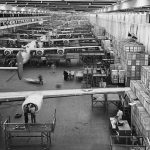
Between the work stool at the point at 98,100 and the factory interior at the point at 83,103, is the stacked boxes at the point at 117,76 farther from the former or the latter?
the work stool at the point at 98,100

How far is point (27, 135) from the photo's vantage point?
590 inches

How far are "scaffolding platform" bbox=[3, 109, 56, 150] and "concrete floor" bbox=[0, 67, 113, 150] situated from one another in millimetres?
279

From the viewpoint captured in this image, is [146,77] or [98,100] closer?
[146,77]

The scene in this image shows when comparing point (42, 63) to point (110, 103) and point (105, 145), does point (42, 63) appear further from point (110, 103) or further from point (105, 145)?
point (105, 145)

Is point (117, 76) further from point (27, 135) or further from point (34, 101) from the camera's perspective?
point (34, 101)

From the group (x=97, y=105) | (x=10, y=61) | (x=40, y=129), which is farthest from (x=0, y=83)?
(x=40, y=129)

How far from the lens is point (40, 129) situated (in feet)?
43.5

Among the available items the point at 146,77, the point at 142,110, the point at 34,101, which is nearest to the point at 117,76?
the point at 146,77

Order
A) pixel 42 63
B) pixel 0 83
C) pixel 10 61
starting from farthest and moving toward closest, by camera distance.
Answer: pixel 42 63, pixel 10 61, pixel 0 83

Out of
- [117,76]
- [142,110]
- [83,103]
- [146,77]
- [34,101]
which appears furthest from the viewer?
[117,76]

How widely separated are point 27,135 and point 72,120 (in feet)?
11.2

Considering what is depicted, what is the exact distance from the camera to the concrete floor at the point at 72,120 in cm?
1412

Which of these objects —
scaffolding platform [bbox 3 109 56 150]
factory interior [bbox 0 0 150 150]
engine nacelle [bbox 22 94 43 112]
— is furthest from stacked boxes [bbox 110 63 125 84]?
engine nacelle [bbox 22 94 43 112]

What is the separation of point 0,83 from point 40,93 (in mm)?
12506
